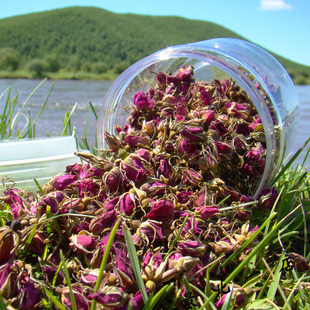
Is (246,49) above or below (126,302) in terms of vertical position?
above

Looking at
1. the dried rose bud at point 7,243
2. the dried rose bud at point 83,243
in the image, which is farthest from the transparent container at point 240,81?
the dried rose bud at point 7,243

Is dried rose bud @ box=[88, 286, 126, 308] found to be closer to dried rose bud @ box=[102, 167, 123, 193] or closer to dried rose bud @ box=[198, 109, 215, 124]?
dried rose bud @ box=[102, 167, 123, 193]

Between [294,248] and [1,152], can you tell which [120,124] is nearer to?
[1,152]

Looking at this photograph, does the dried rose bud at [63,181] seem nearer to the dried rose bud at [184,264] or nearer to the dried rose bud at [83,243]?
the dried rose bud at [83,243]

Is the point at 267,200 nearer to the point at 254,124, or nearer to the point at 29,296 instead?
the point at 254,124

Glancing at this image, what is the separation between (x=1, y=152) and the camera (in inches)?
31.2

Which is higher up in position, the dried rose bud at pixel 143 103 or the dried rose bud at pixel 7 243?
the dried rose bud at pixel 143 103

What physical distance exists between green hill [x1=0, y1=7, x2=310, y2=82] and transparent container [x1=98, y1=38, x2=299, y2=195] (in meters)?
15.2

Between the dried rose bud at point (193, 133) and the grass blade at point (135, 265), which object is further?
the dried rose bud at point (193, 133)

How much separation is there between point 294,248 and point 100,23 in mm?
28779

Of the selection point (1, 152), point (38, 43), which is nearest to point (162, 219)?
point (1, 152)

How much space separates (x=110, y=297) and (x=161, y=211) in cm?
18

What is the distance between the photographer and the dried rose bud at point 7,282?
39 centimetres

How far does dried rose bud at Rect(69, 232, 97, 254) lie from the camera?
0.47 meters
